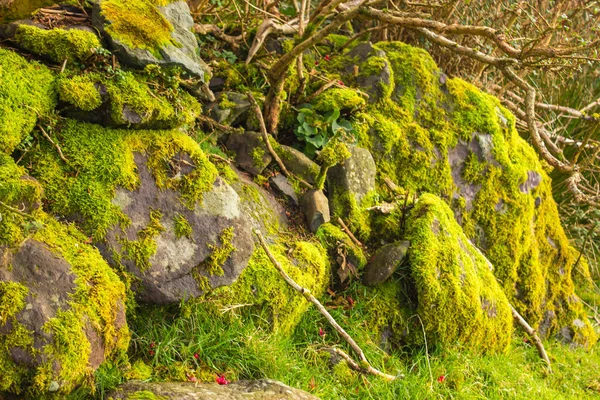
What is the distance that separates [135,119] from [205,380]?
1.54 metres

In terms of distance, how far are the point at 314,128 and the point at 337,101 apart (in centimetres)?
33

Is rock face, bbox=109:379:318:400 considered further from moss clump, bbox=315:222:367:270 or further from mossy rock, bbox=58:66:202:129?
mossy rock, bbox=58:66:202:129

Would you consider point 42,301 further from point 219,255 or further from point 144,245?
point 219,255

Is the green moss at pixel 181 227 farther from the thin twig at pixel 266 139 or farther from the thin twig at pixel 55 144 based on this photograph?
the thin twig at pixel 266 139

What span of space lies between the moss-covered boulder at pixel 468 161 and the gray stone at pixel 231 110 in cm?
106

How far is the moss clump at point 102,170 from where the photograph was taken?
297 centimetres

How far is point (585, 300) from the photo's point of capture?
6.75 meters

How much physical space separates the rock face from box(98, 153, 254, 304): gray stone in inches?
20.0

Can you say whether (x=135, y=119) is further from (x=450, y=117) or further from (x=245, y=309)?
(x=450, y=117)

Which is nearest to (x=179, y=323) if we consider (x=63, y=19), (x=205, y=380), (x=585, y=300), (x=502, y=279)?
(x=205, y=380)

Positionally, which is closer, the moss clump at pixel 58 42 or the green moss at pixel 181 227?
the moss clump at pixel 58 42

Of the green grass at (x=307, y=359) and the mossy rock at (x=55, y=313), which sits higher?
the mossy rock at (x=55, y=313)

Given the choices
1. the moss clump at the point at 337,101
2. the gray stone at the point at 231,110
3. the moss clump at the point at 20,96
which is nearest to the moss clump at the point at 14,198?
the moss clump at the point at 20,96

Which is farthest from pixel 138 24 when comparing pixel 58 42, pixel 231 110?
pixel 231 110
